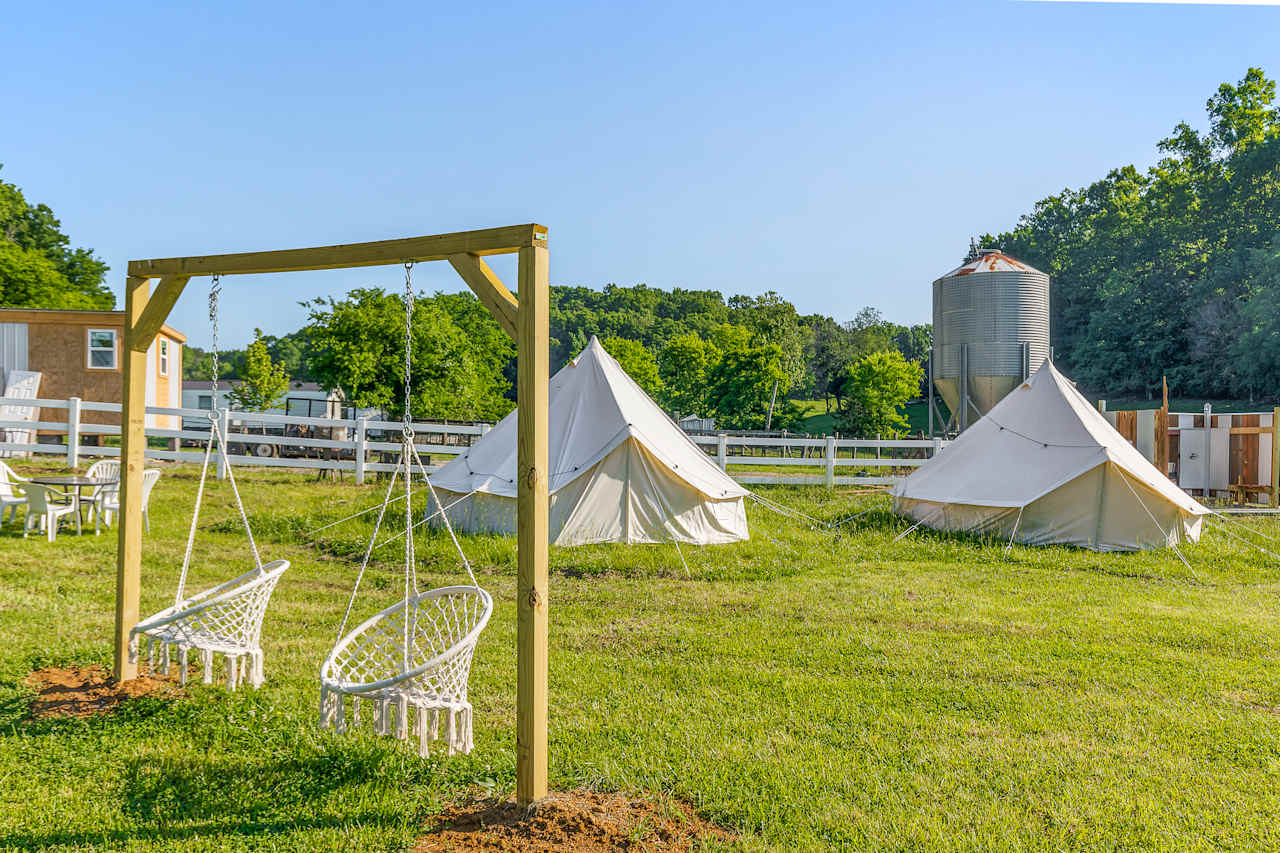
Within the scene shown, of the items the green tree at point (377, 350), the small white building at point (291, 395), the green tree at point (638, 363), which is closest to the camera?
the green tree at point (377, 350)

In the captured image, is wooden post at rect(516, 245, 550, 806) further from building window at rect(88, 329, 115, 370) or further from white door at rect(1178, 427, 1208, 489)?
building window at rect(88, 329, 115, 370)

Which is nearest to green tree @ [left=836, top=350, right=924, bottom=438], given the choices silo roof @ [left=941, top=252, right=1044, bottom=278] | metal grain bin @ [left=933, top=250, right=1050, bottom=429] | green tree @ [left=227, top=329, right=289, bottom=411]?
metal grain bin @ [left=933, top=250, right=1050, bottom=429]

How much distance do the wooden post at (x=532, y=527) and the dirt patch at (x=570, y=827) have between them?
129mm

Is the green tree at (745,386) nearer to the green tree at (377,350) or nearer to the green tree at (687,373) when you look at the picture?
the green tree at (687,373)

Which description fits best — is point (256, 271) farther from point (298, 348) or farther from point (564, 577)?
point (298, 348)

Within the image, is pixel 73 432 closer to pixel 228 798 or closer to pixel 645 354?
pixel 228 798

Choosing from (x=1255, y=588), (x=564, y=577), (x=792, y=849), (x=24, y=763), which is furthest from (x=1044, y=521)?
(x=24, y=763)

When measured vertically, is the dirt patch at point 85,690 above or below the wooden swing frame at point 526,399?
below

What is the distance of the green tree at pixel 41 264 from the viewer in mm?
34906

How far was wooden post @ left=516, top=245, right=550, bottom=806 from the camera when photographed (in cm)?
355

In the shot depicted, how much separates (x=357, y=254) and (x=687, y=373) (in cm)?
4766

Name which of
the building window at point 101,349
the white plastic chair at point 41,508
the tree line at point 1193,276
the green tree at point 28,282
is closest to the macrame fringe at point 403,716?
the white plastic chair at point 41,508

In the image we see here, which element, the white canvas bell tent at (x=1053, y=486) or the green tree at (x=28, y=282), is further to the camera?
the green tree at (x=28, y=282)

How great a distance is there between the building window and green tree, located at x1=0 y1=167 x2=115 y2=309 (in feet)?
59.1
